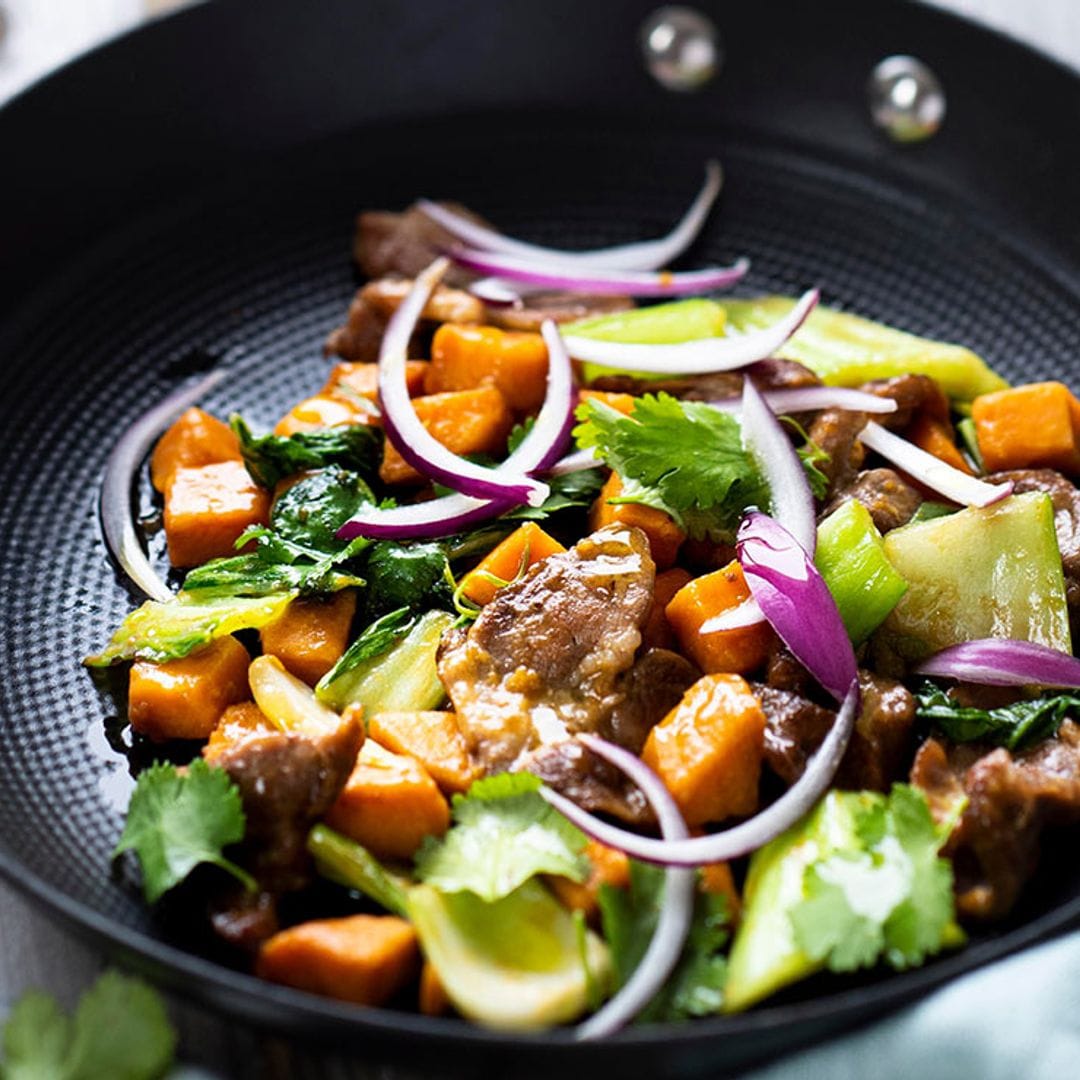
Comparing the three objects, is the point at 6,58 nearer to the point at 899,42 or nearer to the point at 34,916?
the point at 899,42

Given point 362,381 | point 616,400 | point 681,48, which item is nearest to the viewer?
point 616,400

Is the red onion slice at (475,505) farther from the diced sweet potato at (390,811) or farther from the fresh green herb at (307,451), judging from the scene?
the diced sweet potato at (390,811)

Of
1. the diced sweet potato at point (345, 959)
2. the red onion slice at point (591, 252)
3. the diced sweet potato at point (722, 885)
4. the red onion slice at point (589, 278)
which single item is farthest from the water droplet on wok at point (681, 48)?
the diced sweet potato at point (345, 959)

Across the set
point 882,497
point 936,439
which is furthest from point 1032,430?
point 882,497

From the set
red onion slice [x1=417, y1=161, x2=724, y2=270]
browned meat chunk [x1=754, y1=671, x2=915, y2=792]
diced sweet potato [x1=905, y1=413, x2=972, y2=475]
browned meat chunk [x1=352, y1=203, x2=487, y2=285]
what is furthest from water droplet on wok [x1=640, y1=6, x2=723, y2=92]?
browned meat chunk [x1=754, y1=671, x2=915, y2=792]

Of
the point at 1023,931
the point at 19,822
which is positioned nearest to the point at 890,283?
the point at 1023,931

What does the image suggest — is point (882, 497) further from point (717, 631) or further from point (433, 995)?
point (433, 995)
